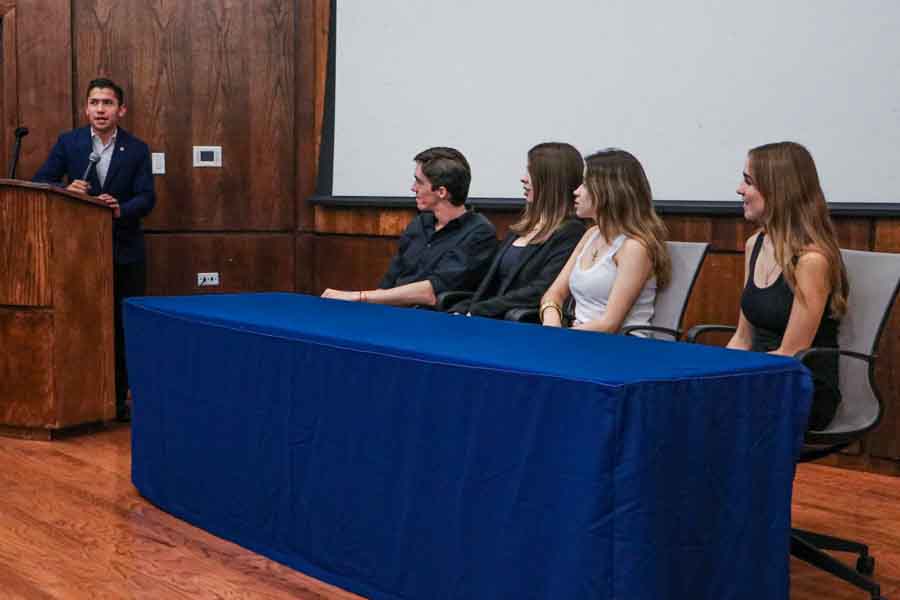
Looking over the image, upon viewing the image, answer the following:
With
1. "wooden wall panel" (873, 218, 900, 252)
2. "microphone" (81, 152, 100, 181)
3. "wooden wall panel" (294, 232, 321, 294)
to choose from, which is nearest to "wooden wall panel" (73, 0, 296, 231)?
"wooden wall panel" (294, 232, 321, 294)

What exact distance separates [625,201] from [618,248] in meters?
0.14

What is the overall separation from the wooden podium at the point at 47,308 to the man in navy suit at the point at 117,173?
0.32 meters

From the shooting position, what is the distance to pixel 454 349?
8.29ft

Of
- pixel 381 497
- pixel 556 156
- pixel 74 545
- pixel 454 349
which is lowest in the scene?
pixel 74 545

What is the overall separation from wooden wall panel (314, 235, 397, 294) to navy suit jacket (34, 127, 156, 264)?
1.14 meters

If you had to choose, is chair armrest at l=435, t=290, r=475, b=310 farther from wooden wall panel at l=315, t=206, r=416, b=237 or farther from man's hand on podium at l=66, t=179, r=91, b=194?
man's hand on podium at l=66, t=179, r=91, b=194

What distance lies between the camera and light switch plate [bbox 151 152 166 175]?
5.71 m

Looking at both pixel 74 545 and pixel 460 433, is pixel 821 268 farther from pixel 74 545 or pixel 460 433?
pixel 74 545

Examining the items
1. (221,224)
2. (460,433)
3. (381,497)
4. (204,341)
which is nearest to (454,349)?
(460,433)

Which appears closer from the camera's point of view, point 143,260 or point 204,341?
point 204,341

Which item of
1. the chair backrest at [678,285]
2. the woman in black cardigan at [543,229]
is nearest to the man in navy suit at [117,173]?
the woman in black cardigan at [543,229]

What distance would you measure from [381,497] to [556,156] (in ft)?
5.39

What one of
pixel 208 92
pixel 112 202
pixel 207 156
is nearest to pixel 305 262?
pixel 207 156

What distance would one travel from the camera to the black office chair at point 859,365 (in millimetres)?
2924
